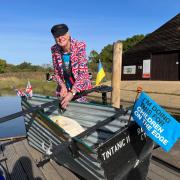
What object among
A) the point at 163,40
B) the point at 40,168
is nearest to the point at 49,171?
the point at 40,168

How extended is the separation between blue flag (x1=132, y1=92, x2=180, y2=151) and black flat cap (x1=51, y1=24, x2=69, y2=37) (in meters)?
1.55

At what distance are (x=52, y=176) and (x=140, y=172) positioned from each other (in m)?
1.38

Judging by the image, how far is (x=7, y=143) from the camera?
239 inches

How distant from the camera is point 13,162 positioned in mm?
4941

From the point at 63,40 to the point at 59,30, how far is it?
16 centimetres

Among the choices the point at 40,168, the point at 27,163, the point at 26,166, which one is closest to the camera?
the point at 40,168

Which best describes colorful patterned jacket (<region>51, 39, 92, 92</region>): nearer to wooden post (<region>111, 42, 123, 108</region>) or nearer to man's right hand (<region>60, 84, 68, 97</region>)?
man's right hand (<region>60, 84, 68, 97</region>)

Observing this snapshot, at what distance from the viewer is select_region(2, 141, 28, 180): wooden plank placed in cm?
438

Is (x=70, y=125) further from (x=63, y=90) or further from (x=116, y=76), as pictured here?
(x=116, y=76)

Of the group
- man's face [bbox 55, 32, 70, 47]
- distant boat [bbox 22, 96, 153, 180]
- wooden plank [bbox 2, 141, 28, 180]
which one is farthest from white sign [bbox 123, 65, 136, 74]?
man's face [bbox 55, 32, 70, 47]

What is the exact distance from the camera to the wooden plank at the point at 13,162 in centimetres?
438

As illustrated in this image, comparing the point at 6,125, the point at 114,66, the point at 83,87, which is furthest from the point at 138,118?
the point at 6,125

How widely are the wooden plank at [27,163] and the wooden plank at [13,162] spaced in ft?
0.22

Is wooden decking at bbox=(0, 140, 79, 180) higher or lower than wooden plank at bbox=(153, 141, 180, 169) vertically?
lower
